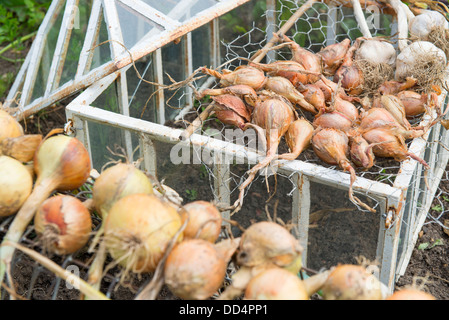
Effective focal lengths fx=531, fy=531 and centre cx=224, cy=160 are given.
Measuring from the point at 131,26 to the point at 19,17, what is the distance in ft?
6.64

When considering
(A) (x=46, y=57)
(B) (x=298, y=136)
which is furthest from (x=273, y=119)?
(A) (x=46, y=57)

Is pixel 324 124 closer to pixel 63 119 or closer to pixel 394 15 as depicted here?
pixel 394 15

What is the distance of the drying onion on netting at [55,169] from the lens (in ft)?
4.27

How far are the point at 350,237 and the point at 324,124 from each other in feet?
1.44

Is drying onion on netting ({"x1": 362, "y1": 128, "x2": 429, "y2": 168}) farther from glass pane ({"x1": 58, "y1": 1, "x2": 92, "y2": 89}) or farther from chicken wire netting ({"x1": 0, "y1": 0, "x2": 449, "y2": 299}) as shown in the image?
glass pane ({"x1": 58, "y1": 1, "x2": 92, "y2": 89})

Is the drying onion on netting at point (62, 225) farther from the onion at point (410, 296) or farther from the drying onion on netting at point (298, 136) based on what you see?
the drying onion on netting at point (298, 136)

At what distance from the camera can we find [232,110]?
2.06 meters

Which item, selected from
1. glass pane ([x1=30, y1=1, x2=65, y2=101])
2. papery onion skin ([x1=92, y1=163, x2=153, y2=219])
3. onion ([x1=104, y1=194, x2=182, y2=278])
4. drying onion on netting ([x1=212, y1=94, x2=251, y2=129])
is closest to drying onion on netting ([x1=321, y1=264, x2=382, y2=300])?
onion ([x1=104, y1=194, x2=182, y2=278])

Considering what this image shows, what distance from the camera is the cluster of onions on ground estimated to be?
6.22 ft

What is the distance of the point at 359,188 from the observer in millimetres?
1759

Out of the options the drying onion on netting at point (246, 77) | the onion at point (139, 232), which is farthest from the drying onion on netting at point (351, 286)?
the drying onion on netting at point (246, 77)

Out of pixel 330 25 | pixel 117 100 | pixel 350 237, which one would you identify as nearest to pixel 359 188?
pixel 350 237

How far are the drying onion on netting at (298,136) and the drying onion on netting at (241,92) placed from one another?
0.20 m

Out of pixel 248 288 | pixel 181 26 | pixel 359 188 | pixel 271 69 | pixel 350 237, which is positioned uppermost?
pixel 181 26
